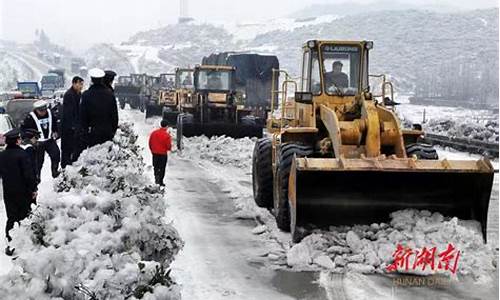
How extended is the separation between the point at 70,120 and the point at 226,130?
10.6 m

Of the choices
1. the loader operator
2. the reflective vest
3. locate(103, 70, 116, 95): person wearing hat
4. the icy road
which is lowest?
the icy road

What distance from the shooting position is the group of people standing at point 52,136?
26.2 feet

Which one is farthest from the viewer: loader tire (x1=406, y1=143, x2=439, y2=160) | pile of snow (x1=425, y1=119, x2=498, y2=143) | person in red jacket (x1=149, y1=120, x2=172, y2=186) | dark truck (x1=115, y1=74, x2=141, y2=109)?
dark truck (x1=115, y1=74, x2=141, y2=109)

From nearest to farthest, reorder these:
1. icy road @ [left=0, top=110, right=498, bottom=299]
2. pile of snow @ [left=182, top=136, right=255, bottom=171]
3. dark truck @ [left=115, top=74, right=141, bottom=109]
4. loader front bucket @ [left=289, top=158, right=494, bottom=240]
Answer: icy road @ [left=0, top=110, right=498, bottom=299] → loader front bucket @ [left=289, top=158, right=494, bottom=240] → pile of snow @ [left=182, top=136, right=255, bottom=171] → dark truck @ [left=115, top=74, right=141, bottom=109]

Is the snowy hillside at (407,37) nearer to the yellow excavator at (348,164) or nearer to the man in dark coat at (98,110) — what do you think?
the yellow excavator at (348,164)

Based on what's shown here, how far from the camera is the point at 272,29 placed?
15650 cm

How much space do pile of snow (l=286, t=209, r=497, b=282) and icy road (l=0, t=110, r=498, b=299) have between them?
27cm

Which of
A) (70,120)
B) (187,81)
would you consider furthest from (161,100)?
(70,120)

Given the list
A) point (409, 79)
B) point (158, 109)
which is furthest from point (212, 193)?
point (409, 79)

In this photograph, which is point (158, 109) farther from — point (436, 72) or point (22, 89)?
point (436, 72)

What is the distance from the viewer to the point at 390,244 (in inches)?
326

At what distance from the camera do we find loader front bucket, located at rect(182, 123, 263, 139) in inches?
844

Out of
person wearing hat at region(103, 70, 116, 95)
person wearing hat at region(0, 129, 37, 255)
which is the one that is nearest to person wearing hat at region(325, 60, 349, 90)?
person wearing hat at region(103, 70, 116, 95)

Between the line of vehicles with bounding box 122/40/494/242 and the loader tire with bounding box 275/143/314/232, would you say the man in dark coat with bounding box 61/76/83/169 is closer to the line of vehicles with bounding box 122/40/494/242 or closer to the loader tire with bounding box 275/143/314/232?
the line of vehicles with bounding box 122/40/494/242
